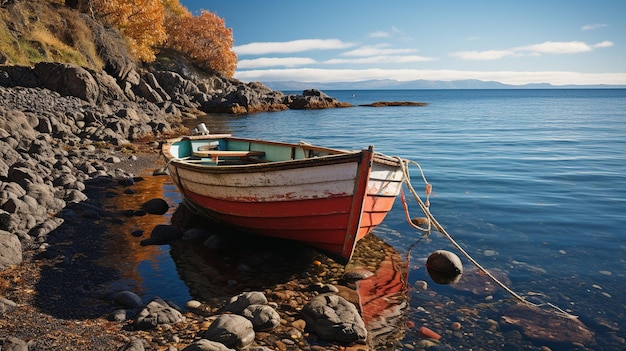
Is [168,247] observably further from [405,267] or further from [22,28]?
[22,28]

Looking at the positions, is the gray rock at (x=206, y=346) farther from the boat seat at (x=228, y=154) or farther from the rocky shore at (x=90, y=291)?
the boat seat at (x=228, y=154)

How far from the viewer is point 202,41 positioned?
216 feet

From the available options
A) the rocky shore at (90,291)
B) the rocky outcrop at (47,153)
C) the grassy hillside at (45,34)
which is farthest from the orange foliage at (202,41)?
the rocky shore at (90,291)

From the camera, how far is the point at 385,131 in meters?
35.6

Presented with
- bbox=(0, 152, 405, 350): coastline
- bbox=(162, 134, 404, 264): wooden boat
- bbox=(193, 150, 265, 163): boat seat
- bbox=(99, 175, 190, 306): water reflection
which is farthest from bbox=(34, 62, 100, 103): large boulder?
bbox=(162, 134, 404, 264): wooden boat

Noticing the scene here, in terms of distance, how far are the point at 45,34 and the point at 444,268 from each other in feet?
124

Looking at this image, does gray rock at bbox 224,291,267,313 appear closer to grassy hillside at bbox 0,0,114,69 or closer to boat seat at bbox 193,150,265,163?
boat seat at bbox 193,150,265,163

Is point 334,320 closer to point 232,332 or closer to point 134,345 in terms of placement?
point 232,332

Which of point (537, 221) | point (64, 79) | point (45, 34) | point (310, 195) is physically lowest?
point (537, 221)

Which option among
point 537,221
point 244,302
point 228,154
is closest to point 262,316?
point 244,302

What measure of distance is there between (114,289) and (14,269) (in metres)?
1.62

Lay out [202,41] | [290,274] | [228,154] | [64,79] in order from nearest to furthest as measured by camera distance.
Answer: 1. [290,274]
2. [228,154]
3. [64,79]
4. [202,41]

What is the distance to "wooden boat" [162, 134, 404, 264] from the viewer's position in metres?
6.68

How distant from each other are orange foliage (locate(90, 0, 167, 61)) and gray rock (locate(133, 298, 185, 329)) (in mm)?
45937
